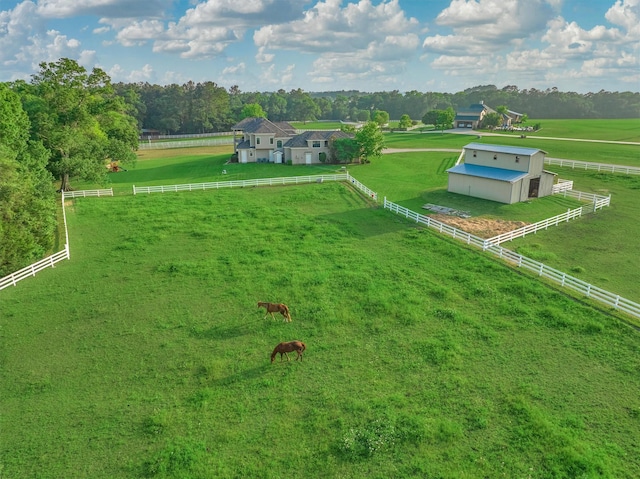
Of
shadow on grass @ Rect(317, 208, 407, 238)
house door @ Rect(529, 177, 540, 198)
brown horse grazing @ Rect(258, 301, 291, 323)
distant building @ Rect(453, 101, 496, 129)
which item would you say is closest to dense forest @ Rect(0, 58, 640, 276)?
brown horse grazing @ Rect(258, 301, 291, 323)

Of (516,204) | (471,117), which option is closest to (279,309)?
(516,204)

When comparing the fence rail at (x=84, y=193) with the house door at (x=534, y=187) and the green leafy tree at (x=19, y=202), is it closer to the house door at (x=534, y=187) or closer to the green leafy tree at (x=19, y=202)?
the green leafy tree at (x=19, y=202)

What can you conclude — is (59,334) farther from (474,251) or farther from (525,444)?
(474,251)

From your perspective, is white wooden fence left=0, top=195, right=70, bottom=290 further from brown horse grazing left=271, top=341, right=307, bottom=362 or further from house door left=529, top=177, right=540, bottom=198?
house door left=529, top=177, right=540, bottom=198

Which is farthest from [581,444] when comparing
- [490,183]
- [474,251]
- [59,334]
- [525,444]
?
[490,183]

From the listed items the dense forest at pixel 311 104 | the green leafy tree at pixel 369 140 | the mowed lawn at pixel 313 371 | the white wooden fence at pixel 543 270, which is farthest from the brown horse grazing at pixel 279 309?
the dense forest at pixel 311 104

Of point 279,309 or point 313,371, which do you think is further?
point 279,309

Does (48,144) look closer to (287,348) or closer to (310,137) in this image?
(310,137)
